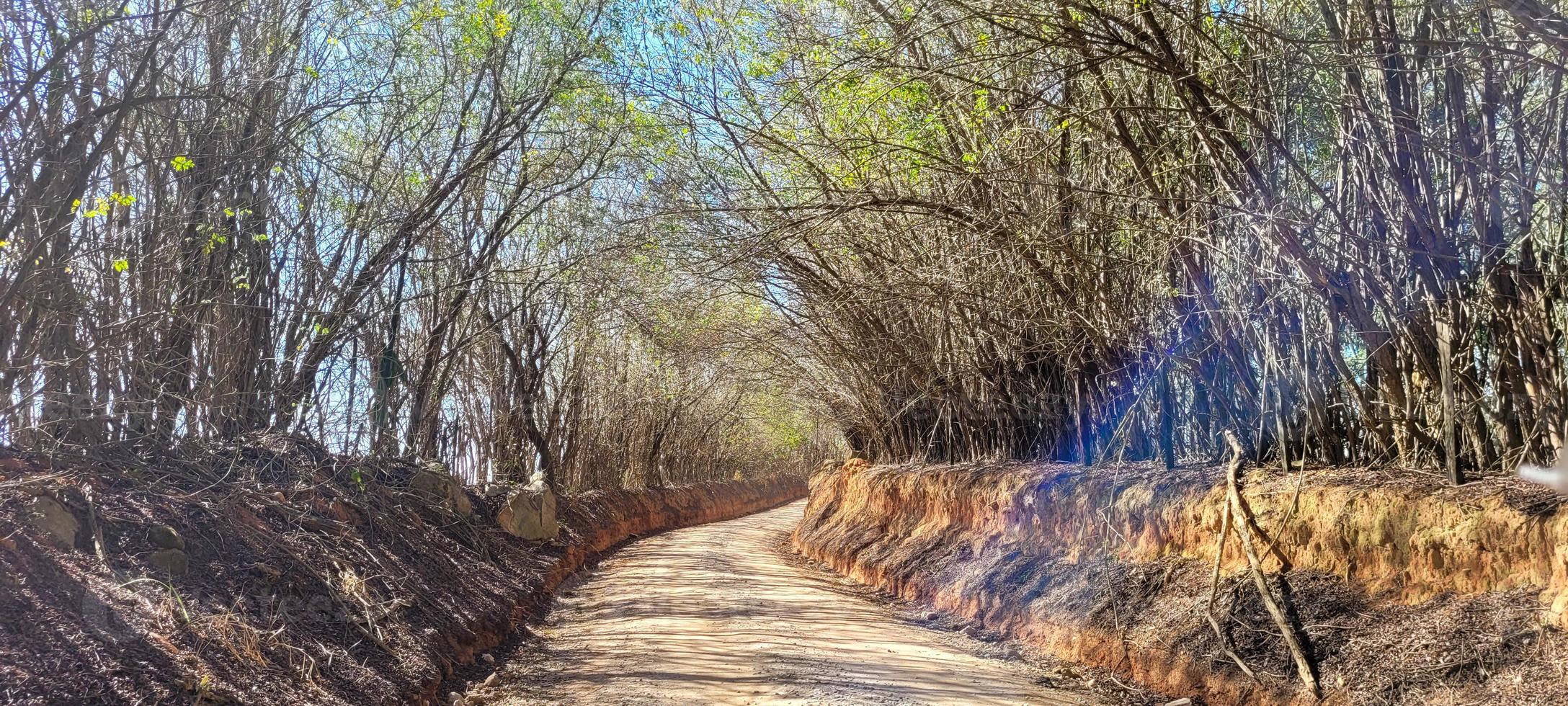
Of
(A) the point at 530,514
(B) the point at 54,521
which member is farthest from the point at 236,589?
(A) the point at 530,514

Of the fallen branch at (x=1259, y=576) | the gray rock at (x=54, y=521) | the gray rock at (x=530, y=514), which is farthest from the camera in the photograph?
the gray rock at (x=530, y=514)

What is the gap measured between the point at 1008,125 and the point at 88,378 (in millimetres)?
6285

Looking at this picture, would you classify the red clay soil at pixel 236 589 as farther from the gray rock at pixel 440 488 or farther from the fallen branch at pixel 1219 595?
the fallen branch at pixel 1219 595

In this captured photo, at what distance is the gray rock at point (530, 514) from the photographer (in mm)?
12500

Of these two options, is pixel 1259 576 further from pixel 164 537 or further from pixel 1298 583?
pixel 164 537

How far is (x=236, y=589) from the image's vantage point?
5238mm

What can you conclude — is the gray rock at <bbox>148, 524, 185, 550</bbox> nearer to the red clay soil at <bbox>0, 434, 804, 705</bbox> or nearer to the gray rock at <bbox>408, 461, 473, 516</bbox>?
the red clay soil at <bbox>0, 434, 804, 705</bbox>

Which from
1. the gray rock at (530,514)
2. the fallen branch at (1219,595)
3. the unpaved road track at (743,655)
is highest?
the gray rock at (530,514)

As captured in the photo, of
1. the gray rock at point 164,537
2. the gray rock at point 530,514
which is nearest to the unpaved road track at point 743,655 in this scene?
the gray rock at point 530,514

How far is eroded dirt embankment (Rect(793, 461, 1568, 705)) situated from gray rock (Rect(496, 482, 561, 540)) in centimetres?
564

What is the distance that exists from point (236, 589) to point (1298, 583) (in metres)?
5.72

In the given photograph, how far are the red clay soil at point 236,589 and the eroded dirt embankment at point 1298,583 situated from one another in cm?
430

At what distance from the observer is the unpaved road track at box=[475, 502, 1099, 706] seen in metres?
5.92

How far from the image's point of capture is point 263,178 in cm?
738
